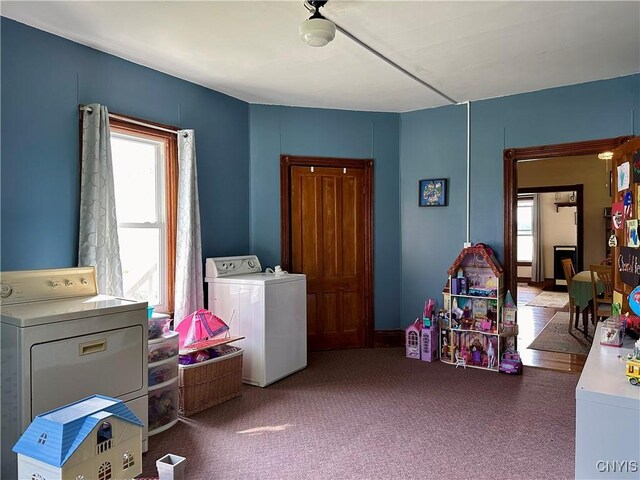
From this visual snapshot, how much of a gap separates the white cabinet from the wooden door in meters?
1.02

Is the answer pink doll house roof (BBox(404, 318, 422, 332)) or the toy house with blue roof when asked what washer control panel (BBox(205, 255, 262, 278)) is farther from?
the toy house with blue roof

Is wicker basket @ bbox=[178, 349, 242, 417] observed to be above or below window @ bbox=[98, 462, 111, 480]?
below

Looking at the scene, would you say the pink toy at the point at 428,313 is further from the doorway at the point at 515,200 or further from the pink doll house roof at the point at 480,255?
the doorway at the point at 515,200

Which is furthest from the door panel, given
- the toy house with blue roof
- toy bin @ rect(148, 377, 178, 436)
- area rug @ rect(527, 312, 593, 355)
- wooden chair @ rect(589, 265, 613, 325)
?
the toy house with blue roof

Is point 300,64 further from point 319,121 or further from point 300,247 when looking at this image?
point 300,247

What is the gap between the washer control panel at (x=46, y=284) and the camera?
2384 mm

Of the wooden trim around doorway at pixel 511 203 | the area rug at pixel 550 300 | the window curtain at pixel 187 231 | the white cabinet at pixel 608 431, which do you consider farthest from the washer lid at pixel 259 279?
the area rug at pixel 550 300

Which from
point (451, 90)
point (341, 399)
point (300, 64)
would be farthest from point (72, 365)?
point (451, 90)

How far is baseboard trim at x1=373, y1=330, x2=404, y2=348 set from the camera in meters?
4.79

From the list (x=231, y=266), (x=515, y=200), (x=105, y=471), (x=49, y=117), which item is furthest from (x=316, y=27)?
(x=515, y=200)

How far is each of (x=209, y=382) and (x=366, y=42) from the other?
8.59 feet

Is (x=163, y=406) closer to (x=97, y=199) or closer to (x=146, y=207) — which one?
(x=97, y=199)

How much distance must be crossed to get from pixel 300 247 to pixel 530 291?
267 inches

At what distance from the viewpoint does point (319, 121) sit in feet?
15.1
